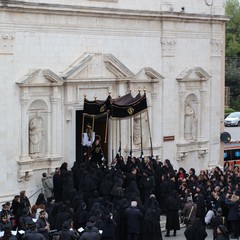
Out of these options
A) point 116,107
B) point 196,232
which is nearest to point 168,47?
point 116,107

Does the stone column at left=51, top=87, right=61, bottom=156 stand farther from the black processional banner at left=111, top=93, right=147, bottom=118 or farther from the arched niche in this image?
the black processional banner at left=111, top=93, right=147, bottom=118

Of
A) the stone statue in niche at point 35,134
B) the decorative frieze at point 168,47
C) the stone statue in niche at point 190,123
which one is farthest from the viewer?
the stone statue in niche at point 190,123

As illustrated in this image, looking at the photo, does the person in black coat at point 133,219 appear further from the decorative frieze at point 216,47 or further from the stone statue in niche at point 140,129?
the decorative frieze at point 216,47

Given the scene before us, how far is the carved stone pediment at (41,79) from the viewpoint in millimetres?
29969

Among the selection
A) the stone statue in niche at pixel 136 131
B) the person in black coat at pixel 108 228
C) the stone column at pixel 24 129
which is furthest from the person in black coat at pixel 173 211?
the stone statue in niche at pixel 136 131

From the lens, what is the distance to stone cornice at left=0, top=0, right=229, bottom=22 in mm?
29519

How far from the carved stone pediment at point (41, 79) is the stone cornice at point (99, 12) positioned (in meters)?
2.14

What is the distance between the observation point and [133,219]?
83.7 feet

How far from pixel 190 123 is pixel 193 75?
206 centimetres

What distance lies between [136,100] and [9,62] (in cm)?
521

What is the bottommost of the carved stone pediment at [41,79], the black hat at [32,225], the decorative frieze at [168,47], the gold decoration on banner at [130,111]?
the black hat at [32,225]

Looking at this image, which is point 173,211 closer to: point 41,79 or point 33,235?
point 41,79

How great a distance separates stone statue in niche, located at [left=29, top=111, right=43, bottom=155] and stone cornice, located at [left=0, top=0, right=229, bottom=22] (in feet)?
12.3

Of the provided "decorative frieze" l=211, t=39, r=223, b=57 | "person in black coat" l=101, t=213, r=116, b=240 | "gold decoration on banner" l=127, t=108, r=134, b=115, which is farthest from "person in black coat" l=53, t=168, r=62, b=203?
"decorative frieze" l=211, t=39, r=223, b=57
